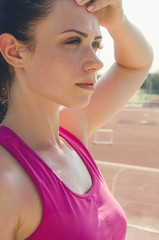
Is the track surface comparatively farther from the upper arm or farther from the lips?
the lips

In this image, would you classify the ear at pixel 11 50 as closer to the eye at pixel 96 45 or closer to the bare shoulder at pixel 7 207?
the eye at pixel 96 45

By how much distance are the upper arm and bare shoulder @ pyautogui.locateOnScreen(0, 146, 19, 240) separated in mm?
671

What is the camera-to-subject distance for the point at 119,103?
5.39 ft

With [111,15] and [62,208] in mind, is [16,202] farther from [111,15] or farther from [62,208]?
[111,15]

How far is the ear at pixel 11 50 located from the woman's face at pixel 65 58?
4 centimetres

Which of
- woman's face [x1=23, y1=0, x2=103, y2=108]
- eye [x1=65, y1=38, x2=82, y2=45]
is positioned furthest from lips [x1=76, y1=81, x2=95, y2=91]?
eye [x1=65, y1=38, x2=82, y2=45]

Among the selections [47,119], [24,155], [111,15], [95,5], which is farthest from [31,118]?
[111,15]

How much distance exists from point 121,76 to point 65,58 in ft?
2.16

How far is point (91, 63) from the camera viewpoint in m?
1.05

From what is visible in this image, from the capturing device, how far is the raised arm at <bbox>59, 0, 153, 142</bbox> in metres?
1.54

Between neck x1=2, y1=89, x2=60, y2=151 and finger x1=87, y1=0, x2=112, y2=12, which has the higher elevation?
finger x1=87, y1=0, x2=112, y2=12

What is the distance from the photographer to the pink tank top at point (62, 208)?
940mm

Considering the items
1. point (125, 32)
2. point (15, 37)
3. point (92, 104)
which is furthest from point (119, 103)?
point (15, 37)

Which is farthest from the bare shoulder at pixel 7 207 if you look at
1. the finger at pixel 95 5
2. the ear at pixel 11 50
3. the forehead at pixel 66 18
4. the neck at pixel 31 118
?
the finger at pixel 95 5
